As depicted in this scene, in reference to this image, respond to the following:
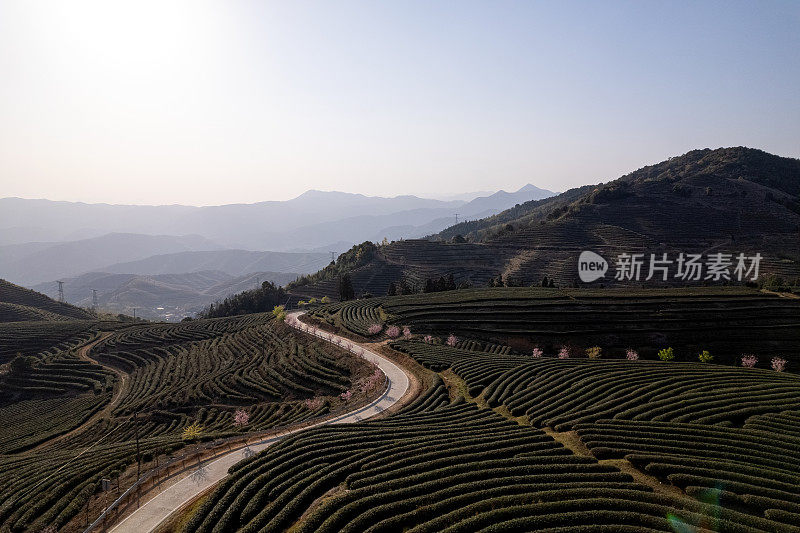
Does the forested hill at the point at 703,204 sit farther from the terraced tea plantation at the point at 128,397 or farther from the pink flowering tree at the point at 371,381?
the pink flowering tree at the point at 371,381

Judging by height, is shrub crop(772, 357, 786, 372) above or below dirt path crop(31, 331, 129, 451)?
above

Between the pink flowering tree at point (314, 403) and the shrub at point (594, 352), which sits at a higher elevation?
the shrub at point (594, 352)

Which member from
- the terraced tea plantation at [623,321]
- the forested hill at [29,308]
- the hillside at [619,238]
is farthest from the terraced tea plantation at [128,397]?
the hillside at [619,238]

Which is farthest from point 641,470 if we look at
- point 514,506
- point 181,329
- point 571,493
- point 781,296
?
point 181,329

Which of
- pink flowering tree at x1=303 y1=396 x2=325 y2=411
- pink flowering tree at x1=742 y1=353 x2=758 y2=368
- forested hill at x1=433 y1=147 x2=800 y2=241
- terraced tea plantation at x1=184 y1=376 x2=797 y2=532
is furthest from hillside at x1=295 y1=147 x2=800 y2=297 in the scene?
terraced tea plantation at x1=184 y1=376 x2=797 y2=532

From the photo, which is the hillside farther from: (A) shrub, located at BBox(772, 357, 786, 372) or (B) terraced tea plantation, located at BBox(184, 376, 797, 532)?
(B) terraced tea plantation, located at BBox(184, 376, 797, 532)

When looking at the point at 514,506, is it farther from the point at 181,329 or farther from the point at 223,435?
the point at 181,329

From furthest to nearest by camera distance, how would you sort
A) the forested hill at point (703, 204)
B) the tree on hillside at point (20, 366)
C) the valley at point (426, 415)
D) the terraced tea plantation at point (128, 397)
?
the forested hill at point (703, 204) < the tree on hillside at point (20, 366) < the terraced tea plantation at point (128, 397) < the valley at point (426, 415)
